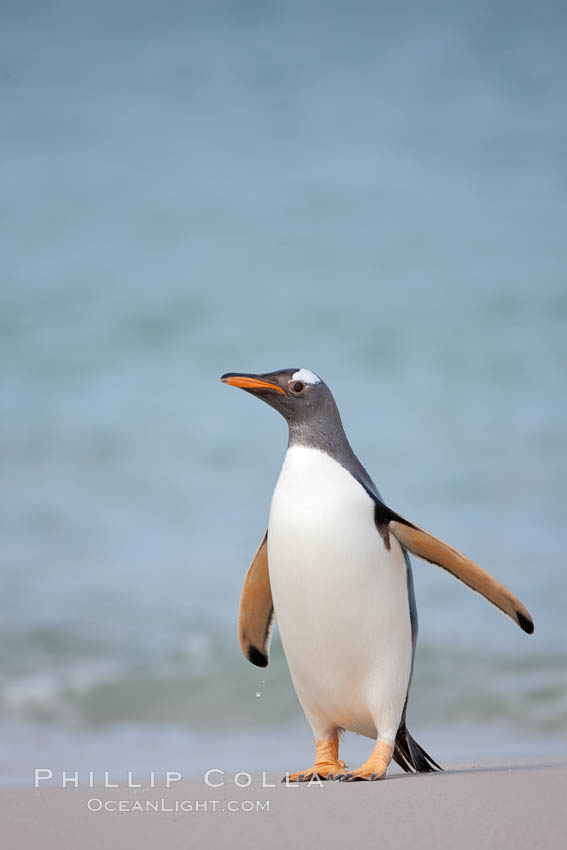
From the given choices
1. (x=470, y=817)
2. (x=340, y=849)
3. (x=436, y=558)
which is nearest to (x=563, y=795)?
(x=470, y=817)

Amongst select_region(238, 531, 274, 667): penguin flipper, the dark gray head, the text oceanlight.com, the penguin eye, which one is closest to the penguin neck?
the dark gray head

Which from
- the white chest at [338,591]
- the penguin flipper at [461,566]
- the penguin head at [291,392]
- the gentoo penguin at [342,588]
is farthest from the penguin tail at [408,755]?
the penguin head at [291,392]

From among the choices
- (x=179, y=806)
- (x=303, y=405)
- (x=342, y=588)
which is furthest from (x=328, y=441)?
(x=179, y=806)

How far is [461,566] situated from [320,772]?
826 mm

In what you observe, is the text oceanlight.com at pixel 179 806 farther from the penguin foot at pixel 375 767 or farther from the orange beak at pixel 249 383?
the orange beak at pixel 249 383

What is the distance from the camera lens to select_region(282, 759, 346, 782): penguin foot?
10.1 ft

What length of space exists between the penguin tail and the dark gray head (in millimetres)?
895

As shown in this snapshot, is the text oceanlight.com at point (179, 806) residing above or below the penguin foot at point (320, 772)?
below

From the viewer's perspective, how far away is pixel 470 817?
93.2 inches

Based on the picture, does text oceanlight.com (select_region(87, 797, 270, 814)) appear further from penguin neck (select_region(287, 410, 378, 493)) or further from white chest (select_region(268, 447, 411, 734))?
penguin neck (select_region(287, 410, 378, 493))

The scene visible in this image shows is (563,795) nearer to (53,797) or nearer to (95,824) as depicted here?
(95,824)

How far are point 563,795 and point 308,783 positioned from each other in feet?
2.54

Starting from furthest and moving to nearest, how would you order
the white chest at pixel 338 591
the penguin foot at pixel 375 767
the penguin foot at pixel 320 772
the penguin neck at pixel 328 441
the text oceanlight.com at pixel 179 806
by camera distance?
the penguin neck at pixel 328 441 → the white chest at pixel 338 591 → the penguin foot at pixel 320 772 → the penguin foot at pixel 375 767 → the text oceanlight.com at pixel 179 806

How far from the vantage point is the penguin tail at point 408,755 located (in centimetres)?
345
